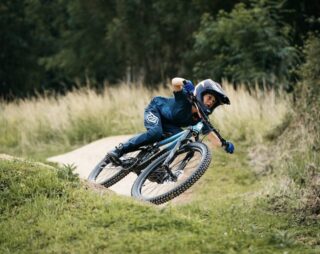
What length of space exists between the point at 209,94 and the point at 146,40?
18719 mm

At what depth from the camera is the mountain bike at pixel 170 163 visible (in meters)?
8.09

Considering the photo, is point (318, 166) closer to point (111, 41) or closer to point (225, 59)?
point (225, 59)

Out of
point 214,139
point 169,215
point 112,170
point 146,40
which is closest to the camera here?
point 169,215

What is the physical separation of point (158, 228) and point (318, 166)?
414 cm

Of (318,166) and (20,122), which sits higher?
(318,166)

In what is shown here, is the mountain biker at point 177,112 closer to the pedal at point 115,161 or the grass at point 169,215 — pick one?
the pedal at point 115,161

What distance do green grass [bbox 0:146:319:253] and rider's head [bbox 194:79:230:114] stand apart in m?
1.36

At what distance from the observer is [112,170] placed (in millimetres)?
9258

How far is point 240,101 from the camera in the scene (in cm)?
1506

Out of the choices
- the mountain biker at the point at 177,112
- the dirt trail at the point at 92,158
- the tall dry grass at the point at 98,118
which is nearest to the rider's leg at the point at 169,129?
the mountain biker at the point at 177,112

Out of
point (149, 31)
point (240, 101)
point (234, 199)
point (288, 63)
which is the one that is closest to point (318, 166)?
point (234, 199)

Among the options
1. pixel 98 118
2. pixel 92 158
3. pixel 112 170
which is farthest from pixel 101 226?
pixel 98 118

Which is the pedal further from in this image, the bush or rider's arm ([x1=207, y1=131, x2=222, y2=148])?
the bush

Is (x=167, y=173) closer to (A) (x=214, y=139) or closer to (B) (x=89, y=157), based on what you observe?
(A) (x=214, y=139)
